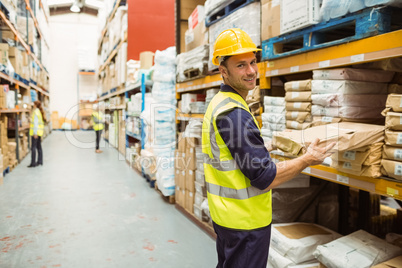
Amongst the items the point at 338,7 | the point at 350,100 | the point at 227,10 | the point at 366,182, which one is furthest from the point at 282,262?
the point at 227,10

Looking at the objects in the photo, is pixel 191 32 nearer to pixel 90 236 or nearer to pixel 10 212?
→ pixel 90 236

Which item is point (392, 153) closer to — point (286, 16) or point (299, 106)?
point (299, 106)

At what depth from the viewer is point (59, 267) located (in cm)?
316

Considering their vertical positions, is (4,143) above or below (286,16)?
below

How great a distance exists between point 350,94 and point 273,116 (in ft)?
2.53

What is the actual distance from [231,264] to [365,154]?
107cm

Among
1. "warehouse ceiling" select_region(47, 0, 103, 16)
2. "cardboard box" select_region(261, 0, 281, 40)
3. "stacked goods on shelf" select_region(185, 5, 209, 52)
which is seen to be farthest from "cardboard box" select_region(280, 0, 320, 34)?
"warehouse ceiling" select_region(47, 0, 103, 16)

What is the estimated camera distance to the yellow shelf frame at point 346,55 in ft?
5.98

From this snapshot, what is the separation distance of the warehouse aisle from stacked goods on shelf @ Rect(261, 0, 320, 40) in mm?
2384

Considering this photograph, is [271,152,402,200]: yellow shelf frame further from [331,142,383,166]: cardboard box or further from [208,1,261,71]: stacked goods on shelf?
[208,1,261,71]: stacked goods on shelf

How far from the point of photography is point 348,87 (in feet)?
7.24

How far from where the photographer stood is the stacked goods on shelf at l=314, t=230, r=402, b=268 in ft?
6.79

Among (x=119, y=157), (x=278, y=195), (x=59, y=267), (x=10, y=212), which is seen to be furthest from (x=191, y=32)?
(x=119, y=157)

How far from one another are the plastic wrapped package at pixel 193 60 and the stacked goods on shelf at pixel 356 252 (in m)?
Result: 2.72
